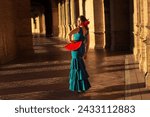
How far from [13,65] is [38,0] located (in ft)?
123

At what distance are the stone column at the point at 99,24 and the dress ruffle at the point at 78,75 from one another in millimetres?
11795

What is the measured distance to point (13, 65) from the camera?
14461 millimetres

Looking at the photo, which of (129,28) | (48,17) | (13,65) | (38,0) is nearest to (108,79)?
(13,65)

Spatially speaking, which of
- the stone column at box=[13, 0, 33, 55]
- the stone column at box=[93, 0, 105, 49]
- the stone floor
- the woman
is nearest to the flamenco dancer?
the woman

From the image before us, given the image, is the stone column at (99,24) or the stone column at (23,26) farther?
the stone column at (99,24)

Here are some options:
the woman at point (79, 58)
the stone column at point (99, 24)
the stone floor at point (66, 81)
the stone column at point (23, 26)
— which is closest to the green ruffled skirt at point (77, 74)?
the woman at point (79, 58)

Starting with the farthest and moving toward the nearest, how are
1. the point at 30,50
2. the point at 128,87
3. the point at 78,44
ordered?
the point at 30,50
the point at 128,87
the point at 78,44

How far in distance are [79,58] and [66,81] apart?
2187 millimetres

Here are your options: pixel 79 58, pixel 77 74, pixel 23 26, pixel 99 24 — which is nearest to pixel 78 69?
pixel 77 74

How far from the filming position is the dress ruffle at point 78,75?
7863 millimetres

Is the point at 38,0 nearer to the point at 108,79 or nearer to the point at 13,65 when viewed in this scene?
the point at 13,65

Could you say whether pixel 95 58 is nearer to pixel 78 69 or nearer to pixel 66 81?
pixel 66 81

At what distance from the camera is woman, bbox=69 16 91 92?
7785 millimetres

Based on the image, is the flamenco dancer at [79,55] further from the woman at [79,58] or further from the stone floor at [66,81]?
the stone floor at [66,81]
